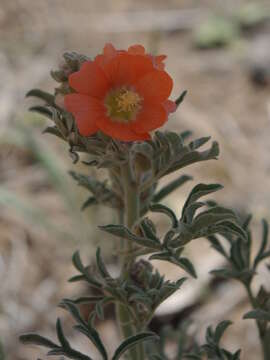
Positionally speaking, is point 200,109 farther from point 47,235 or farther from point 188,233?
point 188,233

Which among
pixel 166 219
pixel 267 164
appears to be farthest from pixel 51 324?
pixel 267 164

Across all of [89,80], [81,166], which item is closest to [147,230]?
[89,80]

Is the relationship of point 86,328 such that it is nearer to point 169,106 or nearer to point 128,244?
point 128,244

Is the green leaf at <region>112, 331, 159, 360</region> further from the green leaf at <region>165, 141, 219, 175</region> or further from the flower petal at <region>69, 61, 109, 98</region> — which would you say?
the flower petal at <region>69, 61, 109, 98</region>

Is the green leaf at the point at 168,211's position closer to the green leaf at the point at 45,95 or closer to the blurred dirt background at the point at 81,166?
the green leaf at the point at 45,95

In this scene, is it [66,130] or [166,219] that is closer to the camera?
[66,130]

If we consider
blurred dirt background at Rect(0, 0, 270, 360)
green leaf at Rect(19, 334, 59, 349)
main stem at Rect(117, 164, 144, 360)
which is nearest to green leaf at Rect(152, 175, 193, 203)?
main stem at Rect(117, 164, 144, 360)
